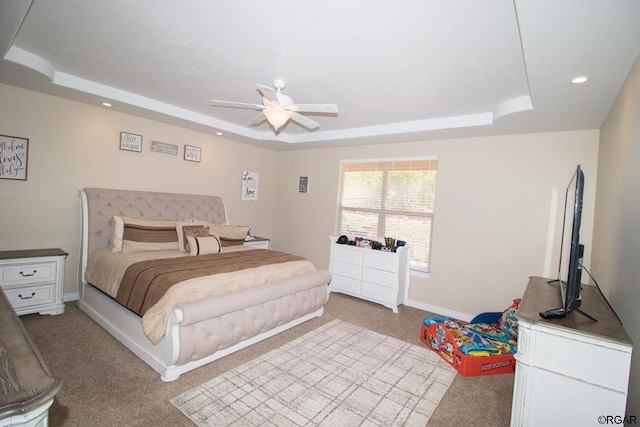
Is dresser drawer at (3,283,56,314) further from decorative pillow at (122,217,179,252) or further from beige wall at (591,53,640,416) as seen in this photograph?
beige wall at (591,53,640,416)

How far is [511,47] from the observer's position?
6.56ft

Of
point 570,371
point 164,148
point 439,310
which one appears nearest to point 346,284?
point 439,310

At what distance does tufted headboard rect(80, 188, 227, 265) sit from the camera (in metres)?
3.51

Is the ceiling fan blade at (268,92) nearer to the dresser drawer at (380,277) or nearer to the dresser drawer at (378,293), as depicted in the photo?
the dresser drawer at (380,277)

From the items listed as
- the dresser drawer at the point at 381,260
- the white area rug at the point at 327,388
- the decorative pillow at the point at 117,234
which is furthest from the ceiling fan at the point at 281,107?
the dresser drawer at the point at 381,260

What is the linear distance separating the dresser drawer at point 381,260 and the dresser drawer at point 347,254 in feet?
0.37

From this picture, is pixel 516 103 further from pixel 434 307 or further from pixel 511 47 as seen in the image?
pixel 434 307

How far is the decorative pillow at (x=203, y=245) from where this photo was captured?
140 inches

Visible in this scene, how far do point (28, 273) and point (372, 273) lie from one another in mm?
3841

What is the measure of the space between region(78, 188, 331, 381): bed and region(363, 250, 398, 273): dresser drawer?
0.94 metres

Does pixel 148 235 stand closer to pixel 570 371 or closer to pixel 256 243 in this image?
pixel 256 243

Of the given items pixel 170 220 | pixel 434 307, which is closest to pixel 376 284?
pixel 434 307

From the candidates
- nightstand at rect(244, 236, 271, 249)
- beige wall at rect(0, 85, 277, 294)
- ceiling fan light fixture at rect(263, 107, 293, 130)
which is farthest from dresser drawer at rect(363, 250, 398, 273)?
beige wall at rect(0, 85, 277, 294)

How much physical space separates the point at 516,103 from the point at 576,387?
239 cm
